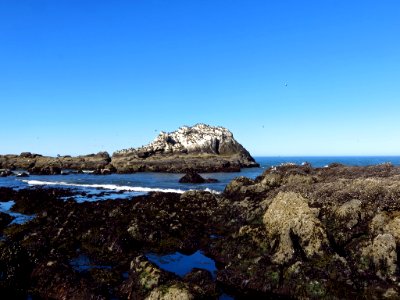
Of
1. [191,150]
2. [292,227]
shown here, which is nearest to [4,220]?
[292,227]

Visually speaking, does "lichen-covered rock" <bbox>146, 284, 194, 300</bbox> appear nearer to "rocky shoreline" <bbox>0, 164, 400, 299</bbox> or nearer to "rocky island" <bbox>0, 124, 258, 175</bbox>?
"rocky shoreline" <bbox>0, 164, 400, 299</bbox>

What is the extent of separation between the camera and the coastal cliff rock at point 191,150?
12016cm

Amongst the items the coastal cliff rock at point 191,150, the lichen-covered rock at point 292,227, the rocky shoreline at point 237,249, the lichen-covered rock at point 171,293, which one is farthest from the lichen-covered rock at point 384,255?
the coastal cliff rock at point 191,150

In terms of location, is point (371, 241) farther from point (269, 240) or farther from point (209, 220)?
point (209, 220)

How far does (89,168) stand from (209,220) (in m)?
92.9

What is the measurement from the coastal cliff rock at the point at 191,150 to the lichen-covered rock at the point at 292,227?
9188 centimetres

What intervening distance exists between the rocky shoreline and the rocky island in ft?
248

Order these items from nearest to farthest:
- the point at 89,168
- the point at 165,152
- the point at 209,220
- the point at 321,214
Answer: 1. the point at 321,214
2. the point at 209,220
3. the point at 89,168
4. the point at 165,152

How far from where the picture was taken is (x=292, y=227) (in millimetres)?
17672

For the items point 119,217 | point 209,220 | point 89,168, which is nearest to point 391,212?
point 209,220

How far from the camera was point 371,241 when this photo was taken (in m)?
16.3

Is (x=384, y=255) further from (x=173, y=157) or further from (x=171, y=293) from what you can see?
(x=173, y=157)

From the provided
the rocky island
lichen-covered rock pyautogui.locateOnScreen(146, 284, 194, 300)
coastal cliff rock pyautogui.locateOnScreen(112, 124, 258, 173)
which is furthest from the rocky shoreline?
coastal cliff rock pyautogui.locateOnScreen(112, 124, 258, 173)

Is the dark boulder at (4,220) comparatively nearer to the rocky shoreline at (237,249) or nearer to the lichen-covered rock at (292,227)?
the rocky shoreline at (237,249)
